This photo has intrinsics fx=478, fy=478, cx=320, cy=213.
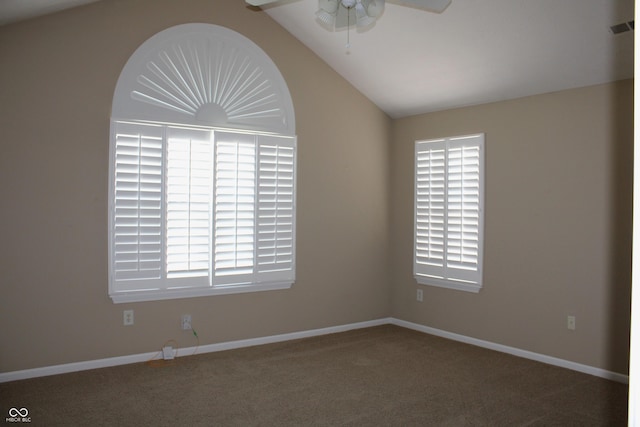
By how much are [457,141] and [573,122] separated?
1.11m

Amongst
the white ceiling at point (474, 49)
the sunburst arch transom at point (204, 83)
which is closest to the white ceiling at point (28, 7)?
the sunburst arch transom at point (204, 83)

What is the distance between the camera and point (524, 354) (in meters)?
4.29

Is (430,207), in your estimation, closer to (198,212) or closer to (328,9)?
(198,212)

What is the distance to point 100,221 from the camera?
3842 mm

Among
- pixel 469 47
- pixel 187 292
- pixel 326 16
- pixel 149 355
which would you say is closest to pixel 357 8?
pixel 326 16

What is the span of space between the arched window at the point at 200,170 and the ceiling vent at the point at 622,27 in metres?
2.79

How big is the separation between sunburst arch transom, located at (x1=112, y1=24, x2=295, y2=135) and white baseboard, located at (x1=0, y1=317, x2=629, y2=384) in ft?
6.58

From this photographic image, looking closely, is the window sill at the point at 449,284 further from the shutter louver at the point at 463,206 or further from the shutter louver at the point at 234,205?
the shutter louver at the point at 234,205

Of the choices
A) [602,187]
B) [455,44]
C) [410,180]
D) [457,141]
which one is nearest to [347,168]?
[410,180]

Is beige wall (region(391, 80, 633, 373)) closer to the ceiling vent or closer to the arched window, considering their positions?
the ceiling vent

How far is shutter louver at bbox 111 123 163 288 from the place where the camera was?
3.90 metres

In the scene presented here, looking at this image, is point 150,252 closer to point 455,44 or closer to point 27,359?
point 27,359

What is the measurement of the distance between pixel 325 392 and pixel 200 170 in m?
2.18

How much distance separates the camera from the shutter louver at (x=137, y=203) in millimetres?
3902
